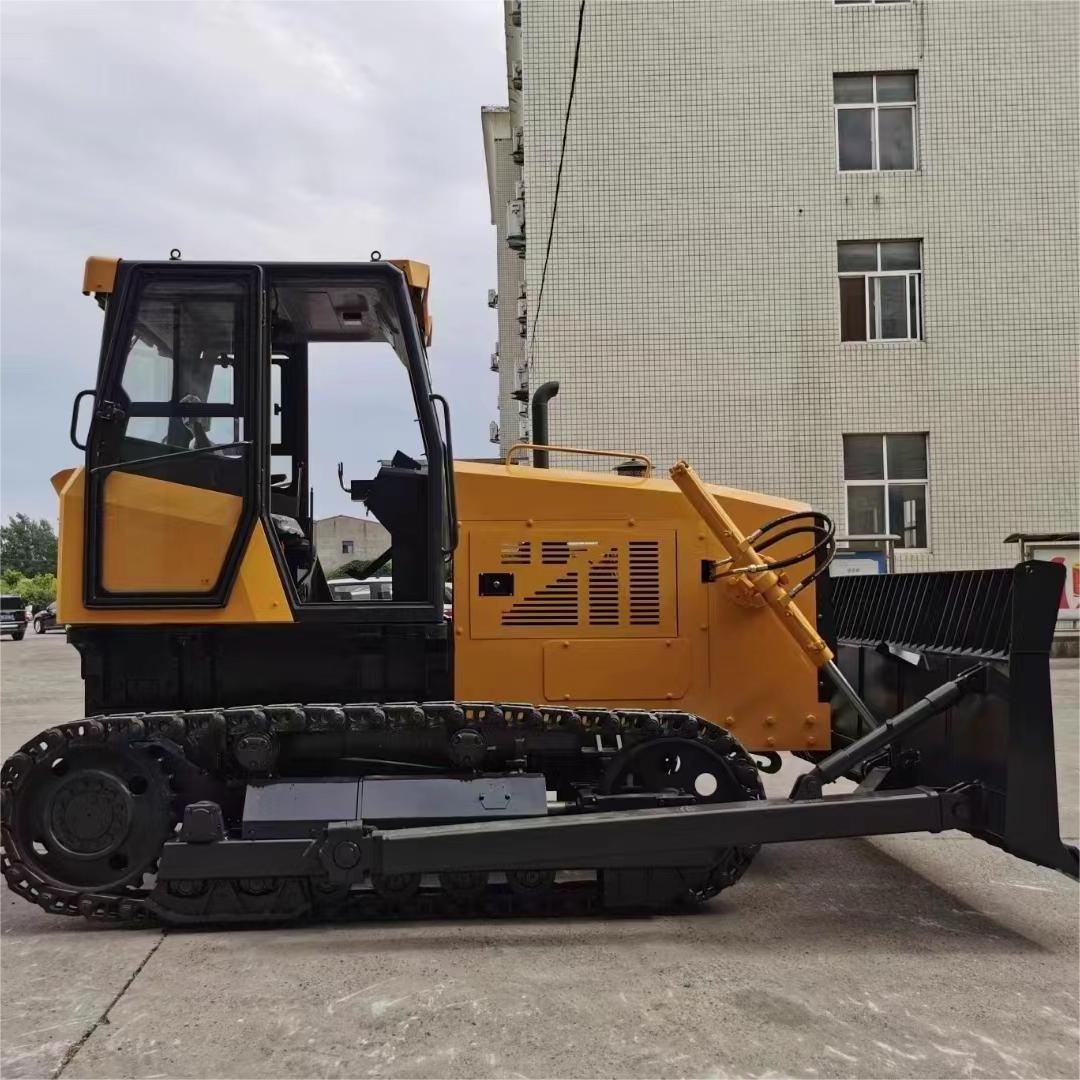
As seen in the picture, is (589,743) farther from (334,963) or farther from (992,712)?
(992,712)

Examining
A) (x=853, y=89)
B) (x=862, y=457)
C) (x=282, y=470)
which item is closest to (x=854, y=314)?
(x=862, y=457)

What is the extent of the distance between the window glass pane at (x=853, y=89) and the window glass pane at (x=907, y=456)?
18.6ft

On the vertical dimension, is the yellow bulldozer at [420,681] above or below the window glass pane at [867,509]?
below

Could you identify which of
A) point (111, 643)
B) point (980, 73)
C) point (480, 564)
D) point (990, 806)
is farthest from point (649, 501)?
point (980, 73)

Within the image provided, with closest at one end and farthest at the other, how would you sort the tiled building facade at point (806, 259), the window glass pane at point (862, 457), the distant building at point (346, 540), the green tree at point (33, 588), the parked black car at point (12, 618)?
the distant building at point (346, 540)
the tiled building facade at point (806, 259)
the window glass pane at point (862, 457)
the parked black car at point (12, 618)
the green tree at point (33, 588)

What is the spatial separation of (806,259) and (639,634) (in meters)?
12.3

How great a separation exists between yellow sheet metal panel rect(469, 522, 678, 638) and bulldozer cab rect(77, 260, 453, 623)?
0.33m

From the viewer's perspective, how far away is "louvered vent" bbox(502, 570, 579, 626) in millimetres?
4812

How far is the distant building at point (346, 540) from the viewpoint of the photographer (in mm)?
4781

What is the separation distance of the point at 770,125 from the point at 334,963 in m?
14.9

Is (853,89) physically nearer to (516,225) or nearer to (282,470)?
(516,225)

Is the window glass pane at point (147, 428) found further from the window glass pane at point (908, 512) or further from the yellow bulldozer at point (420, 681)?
the window glass pane at point (908, 512)

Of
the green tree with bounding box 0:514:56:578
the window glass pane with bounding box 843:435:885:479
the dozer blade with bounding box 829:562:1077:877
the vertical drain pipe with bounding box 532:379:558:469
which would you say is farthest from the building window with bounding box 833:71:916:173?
the green tree with bounding box 0:514:56:578

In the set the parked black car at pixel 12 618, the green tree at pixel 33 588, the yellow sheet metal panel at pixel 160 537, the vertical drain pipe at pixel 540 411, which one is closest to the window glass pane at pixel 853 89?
the vertical drain pipe at pixel 540 411
